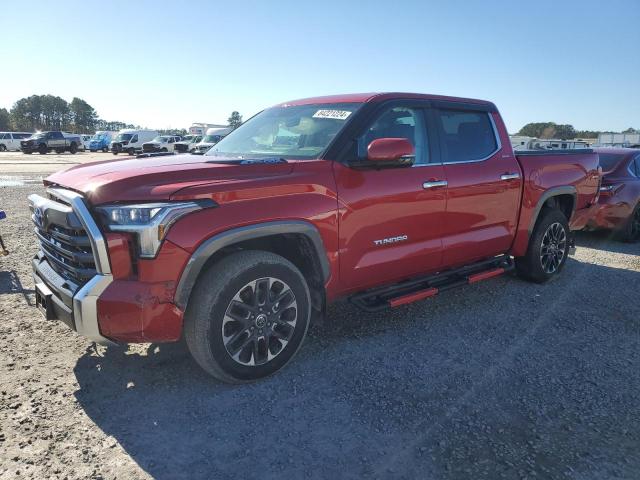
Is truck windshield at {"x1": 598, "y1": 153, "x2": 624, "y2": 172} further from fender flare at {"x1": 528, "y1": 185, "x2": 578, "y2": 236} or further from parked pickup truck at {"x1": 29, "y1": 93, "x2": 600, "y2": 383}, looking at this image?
parked pickup truck at {"x1": 29, "y1": 93, "x2": 600, "y2": 383}

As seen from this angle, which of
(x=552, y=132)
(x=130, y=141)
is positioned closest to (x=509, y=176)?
(x=130, y=141)

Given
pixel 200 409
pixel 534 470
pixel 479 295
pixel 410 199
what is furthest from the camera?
pixel 479 295

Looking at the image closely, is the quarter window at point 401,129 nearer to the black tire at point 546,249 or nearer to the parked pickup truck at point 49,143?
the black tire at point 546,249

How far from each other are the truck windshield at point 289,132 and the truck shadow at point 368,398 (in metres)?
1.54

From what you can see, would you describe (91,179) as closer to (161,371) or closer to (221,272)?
(221,272)

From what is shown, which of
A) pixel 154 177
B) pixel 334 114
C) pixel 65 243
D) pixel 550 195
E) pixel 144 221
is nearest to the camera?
pixel 144 221

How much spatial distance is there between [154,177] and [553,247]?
452 cm

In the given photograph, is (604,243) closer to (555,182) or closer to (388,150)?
(555,182)

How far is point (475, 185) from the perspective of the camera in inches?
172

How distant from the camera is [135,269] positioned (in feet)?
8.96

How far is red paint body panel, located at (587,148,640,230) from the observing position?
24.7 ft

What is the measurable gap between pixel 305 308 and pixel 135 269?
1154 millimetres

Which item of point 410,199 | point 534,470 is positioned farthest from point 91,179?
point 534,470

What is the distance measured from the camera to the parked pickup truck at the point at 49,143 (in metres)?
38.2
